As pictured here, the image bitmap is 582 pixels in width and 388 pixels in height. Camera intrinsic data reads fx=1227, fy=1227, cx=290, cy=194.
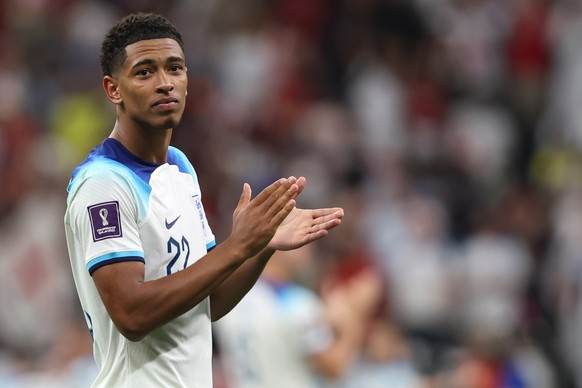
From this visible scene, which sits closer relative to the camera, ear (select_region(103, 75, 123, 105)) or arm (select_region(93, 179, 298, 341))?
arm (select_region(93, 179, 298, 341))

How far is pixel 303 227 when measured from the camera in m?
4.27

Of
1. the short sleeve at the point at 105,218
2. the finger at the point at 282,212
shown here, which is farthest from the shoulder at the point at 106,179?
the finger at the point at 282,212

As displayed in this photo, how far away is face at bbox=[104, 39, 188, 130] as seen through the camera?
4055 millimetres

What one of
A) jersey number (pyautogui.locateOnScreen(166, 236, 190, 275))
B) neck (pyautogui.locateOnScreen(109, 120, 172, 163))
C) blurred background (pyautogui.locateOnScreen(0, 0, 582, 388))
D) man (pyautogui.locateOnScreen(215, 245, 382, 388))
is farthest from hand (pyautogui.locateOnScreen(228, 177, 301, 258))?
blurred background (pyautogui.locateOnScreen(0, 0, 582, 388))

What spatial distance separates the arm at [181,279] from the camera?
12.5ft

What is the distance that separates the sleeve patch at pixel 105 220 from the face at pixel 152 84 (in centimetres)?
35

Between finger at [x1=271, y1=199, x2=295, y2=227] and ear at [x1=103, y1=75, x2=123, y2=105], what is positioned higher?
ear at [x1=103, y1=75, x2=123, y2=105]

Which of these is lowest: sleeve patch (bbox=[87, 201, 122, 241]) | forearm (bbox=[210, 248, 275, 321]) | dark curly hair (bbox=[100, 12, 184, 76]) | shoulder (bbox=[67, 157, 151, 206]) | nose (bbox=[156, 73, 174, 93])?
forearm (bbox=[210, 248, 275, 321])

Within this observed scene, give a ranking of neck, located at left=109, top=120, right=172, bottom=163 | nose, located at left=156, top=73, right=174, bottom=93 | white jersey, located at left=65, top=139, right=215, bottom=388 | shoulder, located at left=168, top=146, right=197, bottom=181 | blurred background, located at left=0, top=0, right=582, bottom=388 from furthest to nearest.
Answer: blurred background, located at left=0, top=0, right=582, bottom=388, shoulder, located at left=168, top=146, right=197, bottom=181, neck, located at left=109, top=120, right=172, bottom=163, nose, located at left=156, top=73, right=174, bottom=93, white jersey, located at left=65, top=139, right=215, bottom=388

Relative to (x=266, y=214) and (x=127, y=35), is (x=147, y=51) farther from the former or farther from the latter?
(x=266, y=214)

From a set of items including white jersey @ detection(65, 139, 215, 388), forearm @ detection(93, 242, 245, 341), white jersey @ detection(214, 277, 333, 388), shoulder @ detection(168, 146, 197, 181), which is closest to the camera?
forearm @ detection(93, 242, 245, 341)

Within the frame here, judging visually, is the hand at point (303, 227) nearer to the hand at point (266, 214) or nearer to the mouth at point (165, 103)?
the hand at point (266, 214)

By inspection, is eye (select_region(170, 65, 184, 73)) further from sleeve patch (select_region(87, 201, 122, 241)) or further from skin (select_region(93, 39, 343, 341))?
sleeve patch (select_region(87, 201, 122, 241))

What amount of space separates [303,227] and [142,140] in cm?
63
